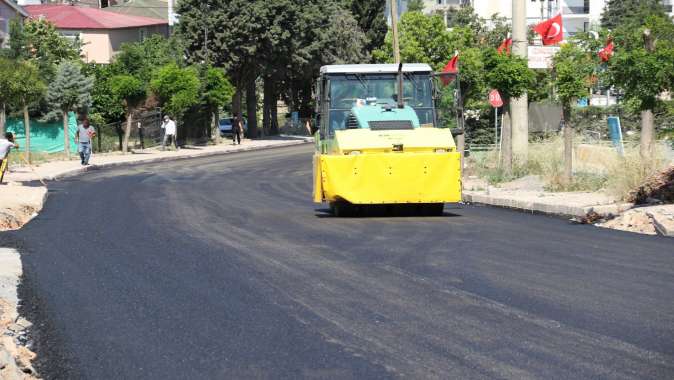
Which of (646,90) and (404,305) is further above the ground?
(646,90)

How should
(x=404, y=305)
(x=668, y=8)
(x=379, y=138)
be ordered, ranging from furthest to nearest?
(x=668, y=8)
(x=379, y=138)
(x=404, y=305)

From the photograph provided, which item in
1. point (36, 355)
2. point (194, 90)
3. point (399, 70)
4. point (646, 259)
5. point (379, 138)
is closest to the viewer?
point (36, 355)

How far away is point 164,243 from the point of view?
594 inches

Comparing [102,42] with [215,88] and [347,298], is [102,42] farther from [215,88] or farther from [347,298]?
[347,298]

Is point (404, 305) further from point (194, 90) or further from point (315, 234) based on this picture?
point (194, 90)

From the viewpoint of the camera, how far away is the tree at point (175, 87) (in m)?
54.8

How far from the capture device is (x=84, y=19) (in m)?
74.4

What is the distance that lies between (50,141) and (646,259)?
1653 inches

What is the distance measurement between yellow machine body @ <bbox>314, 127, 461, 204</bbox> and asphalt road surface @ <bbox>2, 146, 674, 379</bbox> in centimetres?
43

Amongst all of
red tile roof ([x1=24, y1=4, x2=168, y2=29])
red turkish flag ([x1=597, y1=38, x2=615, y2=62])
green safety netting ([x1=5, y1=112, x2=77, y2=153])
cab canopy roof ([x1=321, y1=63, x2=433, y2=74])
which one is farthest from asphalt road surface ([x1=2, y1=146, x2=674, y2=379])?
red tile roof ([x1=24, y1=4, x2=168, y2=29])

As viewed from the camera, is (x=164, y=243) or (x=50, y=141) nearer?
(x=164, y=243)

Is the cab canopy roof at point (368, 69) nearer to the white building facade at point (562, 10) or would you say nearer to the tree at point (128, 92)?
the tree at point (128, 92)

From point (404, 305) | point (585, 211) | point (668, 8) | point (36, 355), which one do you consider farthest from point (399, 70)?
point (668, 8)

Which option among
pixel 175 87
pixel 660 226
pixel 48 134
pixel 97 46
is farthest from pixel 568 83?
pixel 97 46
